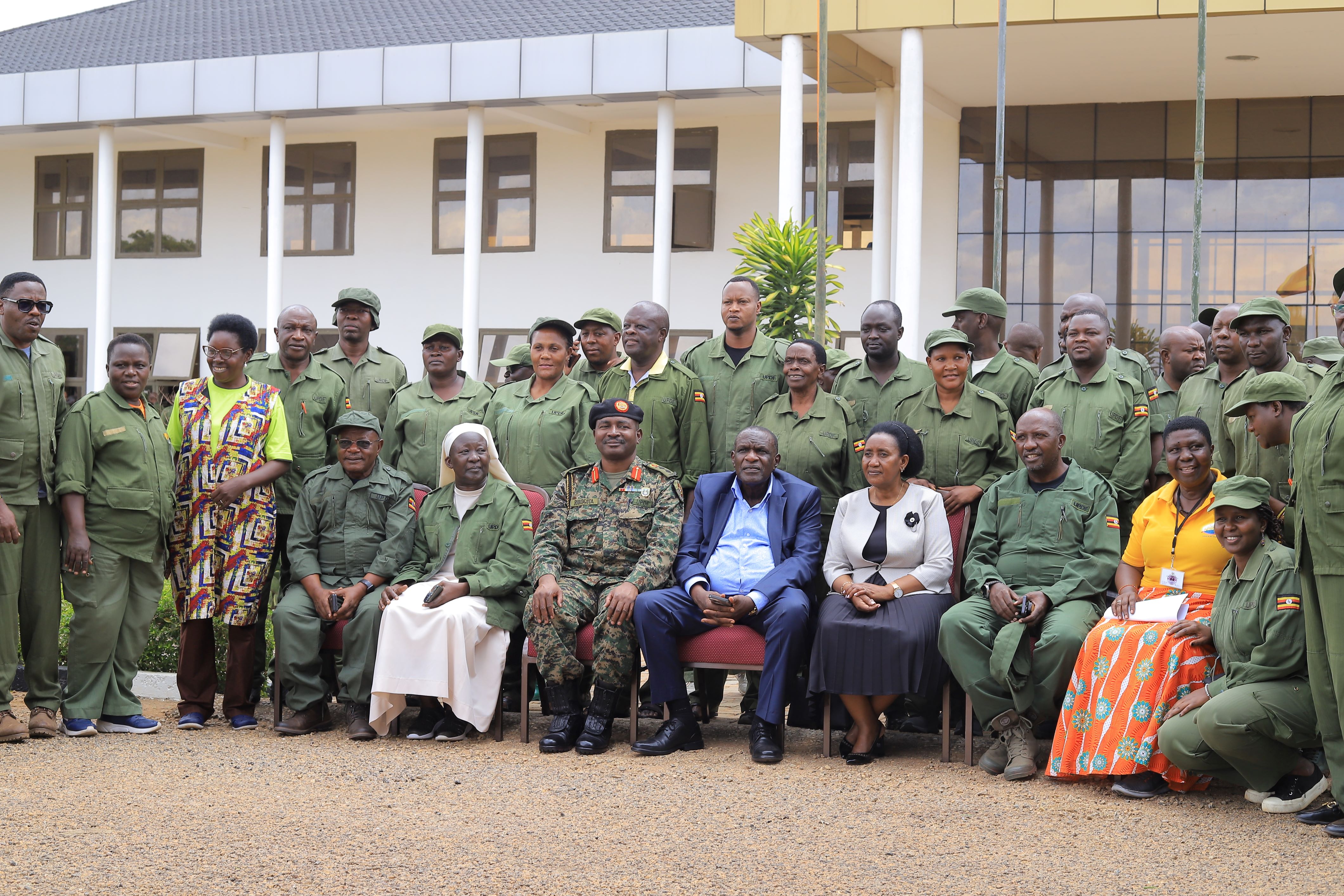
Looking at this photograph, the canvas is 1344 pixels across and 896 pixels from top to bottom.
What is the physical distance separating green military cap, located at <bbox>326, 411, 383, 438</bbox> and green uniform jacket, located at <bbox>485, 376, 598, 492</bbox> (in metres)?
0.72

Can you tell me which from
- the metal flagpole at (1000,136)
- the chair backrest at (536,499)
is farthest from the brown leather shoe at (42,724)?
the metal flagpole at (1000,136)

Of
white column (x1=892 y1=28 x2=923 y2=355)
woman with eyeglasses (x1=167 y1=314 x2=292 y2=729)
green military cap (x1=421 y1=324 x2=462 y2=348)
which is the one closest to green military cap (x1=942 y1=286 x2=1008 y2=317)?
green military cap (x1=421 y1=324 x2=462 y2=348)

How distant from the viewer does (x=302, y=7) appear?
24.0 metres

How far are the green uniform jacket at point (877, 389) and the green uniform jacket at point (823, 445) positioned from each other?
0.12 m

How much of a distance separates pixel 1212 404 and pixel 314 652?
14.8 feet

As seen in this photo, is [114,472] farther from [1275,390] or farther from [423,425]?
[1275,390]

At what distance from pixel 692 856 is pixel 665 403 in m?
3.05

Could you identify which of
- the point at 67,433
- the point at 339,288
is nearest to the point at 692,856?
the point at 67,433

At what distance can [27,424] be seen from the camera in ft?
20.6

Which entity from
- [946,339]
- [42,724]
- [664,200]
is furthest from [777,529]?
[664,200]

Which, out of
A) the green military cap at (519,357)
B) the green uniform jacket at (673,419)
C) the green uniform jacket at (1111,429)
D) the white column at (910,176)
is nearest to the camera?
the green uniform jacket at (1111,429)

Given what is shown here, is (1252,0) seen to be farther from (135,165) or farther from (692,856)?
(135,165)

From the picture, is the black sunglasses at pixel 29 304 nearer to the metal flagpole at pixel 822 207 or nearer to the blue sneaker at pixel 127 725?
the blue sneaker at pixel 127 725

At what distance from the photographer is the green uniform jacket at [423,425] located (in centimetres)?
752
